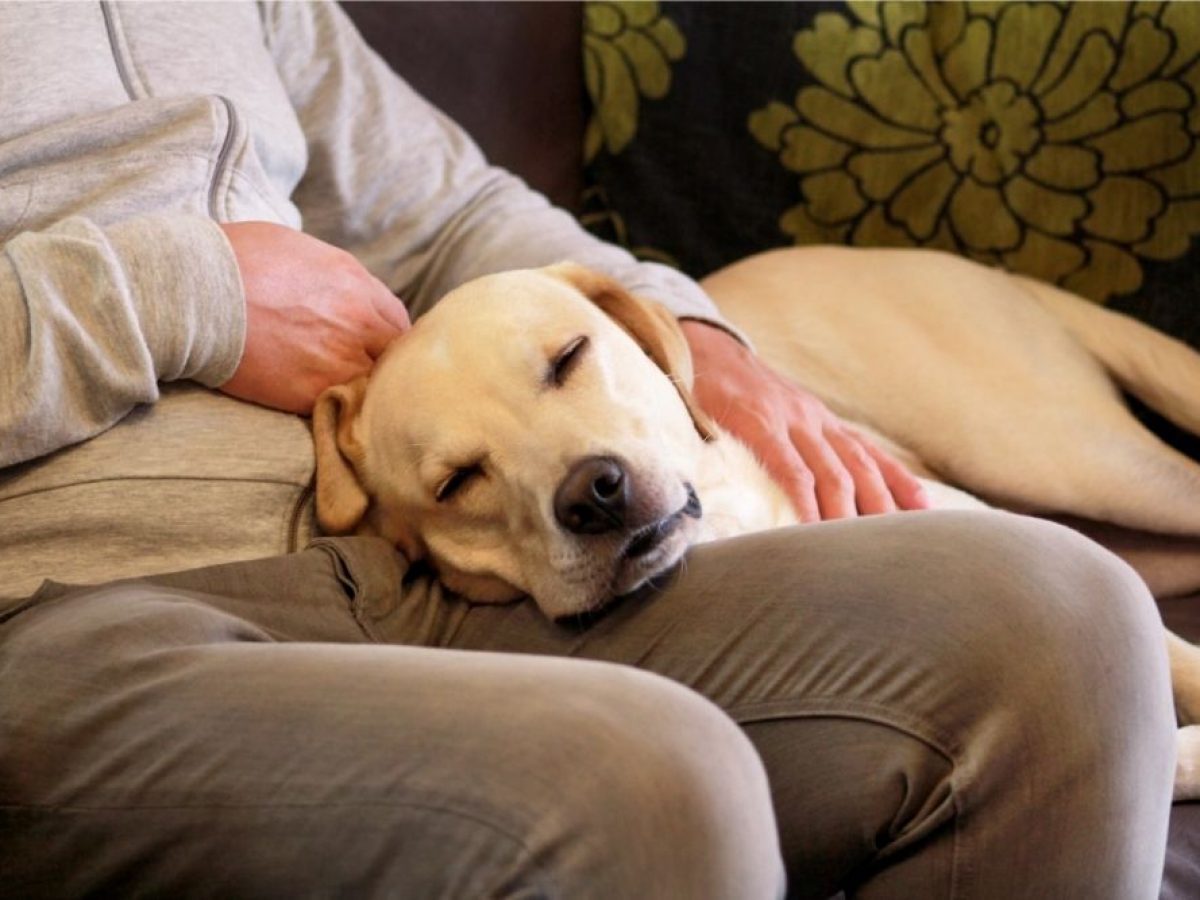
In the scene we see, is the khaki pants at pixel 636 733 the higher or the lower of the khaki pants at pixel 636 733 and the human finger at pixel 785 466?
the higher

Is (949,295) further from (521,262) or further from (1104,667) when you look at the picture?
(1104,667)

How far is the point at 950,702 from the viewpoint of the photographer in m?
0.98

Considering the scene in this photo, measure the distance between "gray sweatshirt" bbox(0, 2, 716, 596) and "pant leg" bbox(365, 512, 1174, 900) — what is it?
43cm

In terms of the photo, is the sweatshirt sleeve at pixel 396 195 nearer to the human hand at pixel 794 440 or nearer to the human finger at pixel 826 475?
the human hand at pixel 794 440

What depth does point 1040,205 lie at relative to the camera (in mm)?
1961

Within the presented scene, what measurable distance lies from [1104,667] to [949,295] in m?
0.97

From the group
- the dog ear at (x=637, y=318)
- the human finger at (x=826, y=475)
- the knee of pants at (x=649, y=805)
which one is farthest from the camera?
the human finger at (x=826, y=475)

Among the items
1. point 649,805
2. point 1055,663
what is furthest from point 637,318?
point 649,805

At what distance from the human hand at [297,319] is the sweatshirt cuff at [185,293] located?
3 cm

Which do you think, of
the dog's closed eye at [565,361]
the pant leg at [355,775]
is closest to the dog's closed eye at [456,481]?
the dog's closed eye at [565,361]

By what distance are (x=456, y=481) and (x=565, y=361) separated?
0.50 feet

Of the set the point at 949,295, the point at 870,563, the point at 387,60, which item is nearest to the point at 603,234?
the point at 387,60

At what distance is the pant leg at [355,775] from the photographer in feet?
2.63

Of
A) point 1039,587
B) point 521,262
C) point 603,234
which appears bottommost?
point 603,234
